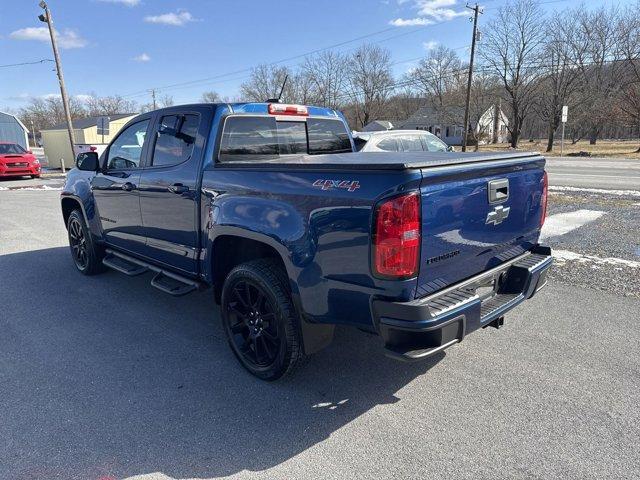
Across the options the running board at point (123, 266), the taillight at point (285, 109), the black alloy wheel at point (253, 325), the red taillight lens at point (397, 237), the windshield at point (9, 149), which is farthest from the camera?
the windshield at point (9, 149)

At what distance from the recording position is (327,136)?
467cm

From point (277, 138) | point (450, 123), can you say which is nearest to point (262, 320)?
point (277, 138)

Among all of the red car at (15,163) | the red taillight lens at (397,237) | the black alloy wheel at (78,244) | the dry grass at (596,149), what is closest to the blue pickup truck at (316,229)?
the red taillight lens at (397,237)

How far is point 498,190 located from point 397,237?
39.6 inches

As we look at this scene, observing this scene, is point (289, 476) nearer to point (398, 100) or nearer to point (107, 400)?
point (107, 400)

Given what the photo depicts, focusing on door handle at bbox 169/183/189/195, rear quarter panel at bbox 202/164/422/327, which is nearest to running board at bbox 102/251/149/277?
door handle at bbox 169/183/189/195

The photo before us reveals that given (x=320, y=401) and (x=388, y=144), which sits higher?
(x=388, y=144)

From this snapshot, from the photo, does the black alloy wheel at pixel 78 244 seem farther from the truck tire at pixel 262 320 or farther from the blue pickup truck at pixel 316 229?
the truck tire at pixel 262 320

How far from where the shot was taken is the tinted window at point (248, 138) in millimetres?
3631

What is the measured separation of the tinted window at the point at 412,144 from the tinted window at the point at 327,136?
5719 millimetres

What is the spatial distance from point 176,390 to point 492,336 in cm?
263

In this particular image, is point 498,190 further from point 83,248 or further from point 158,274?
point 83,248

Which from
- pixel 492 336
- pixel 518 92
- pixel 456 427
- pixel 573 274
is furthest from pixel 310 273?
pixel 518 92

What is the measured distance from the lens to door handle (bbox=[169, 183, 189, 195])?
366cm
